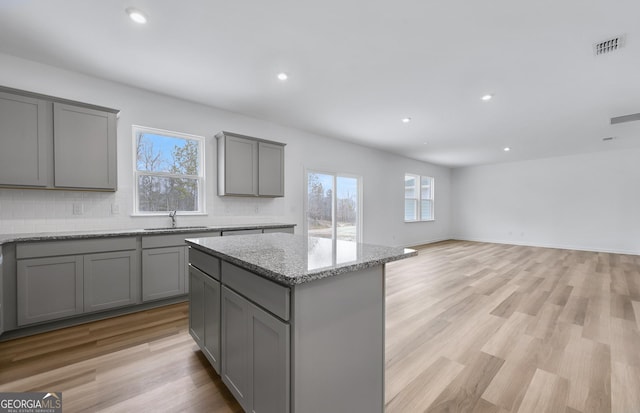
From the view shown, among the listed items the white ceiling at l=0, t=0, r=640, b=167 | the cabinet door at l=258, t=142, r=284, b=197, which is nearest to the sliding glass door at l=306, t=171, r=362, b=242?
the cabinet door at l=258, t=142, r=284, b=197

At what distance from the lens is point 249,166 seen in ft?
13.6

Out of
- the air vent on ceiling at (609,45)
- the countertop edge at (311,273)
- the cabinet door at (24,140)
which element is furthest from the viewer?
the cabinet door at (24,140)

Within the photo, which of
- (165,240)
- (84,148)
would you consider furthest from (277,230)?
(84,148)

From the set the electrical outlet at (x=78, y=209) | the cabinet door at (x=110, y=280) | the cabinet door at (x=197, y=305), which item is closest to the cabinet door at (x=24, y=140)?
the electrical outlet at (x=78, y=209)

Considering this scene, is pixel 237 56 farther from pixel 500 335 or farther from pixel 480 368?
pixel 500 335

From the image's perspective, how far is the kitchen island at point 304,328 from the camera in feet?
3.70

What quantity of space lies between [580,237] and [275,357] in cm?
965

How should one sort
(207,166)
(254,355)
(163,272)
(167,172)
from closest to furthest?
(254,355), (163,272), (167,172), (207,166)

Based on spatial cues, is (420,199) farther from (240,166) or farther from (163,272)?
(163,272)

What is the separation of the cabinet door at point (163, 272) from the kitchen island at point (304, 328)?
1.86 metres

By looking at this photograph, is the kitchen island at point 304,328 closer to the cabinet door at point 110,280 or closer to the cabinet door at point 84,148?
the cabinet door at point 110,280

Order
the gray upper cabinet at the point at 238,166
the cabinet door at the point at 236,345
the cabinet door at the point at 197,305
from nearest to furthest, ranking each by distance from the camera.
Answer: the cabinet door at the point at 236,345, the cabinet door at the point at 197,305, the gray upper cabinet at the point at 238,166

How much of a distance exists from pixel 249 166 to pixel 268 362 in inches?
132

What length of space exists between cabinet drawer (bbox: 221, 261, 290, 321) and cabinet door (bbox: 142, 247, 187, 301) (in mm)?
1894
